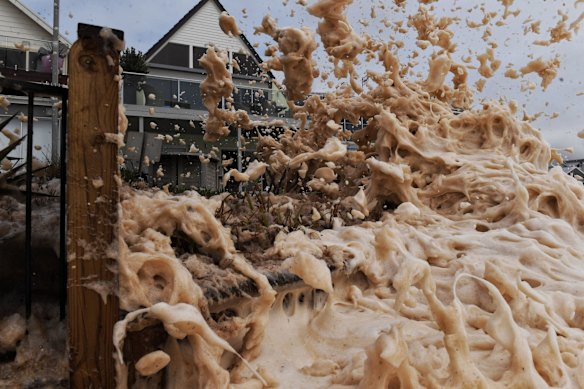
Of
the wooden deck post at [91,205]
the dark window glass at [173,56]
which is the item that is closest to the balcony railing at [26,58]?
the dark window glass at [173,56]

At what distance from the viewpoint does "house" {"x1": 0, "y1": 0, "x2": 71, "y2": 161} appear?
11.5 m

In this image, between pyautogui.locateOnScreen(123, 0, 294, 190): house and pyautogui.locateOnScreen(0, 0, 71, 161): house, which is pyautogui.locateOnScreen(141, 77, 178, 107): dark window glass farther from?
pyautogui.locateOnScreen(0, 0, 71, 161): house

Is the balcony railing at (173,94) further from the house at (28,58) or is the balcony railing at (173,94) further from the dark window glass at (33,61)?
the dark window glass at (33,61)

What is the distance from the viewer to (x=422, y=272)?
2.14m

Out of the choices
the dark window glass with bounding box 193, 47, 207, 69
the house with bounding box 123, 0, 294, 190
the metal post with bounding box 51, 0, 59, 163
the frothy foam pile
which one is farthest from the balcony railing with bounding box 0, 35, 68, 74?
the frothy foam pile

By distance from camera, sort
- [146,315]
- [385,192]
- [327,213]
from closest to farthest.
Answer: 1. [146,315]
2. [327,213]
3. [385,192]

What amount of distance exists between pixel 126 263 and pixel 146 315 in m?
0.21

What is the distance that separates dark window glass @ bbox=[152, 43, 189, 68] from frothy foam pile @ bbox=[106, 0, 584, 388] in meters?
13.5

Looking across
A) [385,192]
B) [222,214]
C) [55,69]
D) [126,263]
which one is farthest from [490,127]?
[55,69]

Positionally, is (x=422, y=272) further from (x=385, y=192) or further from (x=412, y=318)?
(x=385, y=192)

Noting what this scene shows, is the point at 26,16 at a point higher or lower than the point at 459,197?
higher

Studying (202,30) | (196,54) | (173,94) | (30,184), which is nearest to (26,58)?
(173,94)

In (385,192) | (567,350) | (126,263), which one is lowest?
(567,350)

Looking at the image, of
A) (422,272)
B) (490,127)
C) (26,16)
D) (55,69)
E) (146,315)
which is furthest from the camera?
(26,16)
